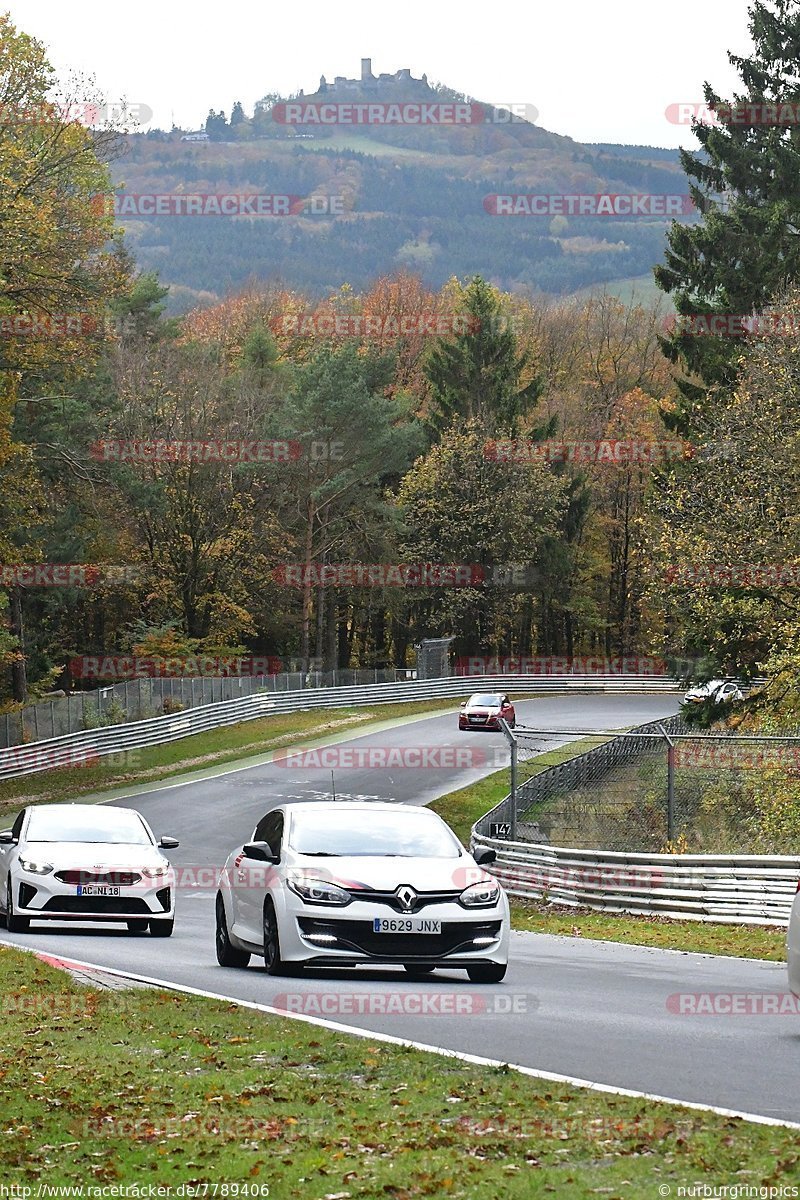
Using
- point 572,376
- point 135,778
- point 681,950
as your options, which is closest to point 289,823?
point 681,950

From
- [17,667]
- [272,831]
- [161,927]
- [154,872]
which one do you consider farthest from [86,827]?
[17,667]

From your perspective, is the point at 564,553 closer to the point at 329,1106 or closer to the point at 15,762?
the point at 15,762

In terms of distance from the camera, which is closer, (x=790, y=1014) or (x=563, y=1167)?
(x=563, y=1167)

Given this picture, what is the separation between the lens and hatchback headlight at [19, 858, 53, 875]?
1900cm

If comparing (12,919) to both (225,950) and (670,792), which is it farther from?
(670,792)

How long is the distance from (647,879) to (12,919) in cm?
893

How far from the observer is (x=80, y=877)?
18922mm

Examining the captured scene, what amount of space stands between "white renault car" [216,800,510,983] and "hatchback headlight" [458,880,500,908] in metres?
0.01

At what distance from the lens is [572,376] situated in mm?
97188

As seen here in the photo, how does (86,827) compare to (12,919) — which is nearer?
(12,919)

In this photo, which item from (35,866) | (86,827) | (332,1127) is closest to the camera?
(332,1127)

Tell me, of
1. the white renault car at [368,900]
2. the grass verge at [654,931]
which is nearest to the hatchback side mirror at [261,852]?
the white renault car at [368,900]

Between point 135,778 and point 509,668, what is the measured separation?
37.7 m

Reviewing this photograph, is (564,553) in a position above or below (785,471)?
below
